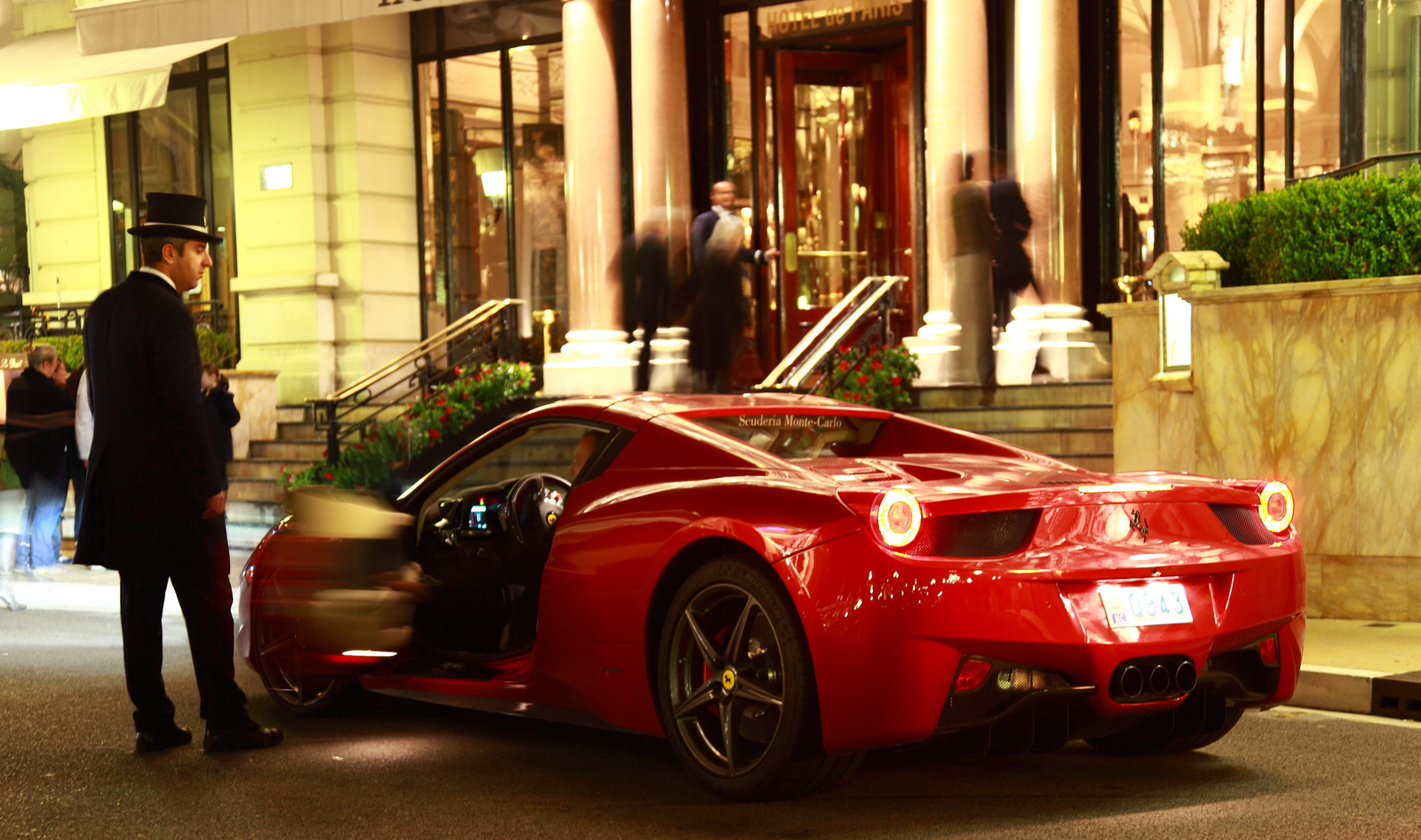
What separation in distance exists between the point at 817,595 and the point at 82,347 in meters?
16.7

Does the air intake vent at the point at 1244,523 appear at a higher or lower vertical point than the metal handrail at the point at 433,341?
lower

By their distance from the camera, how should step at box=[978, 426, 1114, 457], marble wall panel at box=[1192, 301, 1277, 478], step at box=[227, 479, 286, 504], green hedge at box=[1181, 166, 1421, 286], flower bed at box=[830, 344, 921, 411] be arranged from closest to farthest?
1. green hedge at box=[1181, 166, 1421, 286]
2. marble wall panel at box=[1192, 301, 1277, 478]
3. step at box=[978, 426, 1114, 457]
4. flower bed at box=[830, 344, 921, 411]
5. step at box=[227, 479, 286, 504]

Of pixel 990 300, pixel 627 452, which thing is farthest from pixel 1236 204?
pixel 627 452

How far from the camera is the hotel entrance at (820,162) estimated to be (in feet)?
58.3

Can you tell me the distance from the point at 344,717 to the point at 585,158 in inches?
429

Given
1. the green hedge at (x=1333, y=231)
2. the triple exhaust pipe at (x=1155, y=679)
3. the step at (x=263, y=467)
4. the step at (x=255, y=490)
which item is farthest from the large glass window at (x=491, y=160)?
the triple exhaust pipe at (x=1155, y=679)

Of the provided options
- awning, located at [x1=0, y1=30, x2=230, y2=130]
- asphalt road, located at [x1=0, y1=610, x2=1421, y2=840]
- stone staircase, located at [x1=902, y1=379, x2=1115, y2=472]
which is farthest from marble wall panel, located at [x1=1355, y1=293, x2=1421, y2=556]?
awning, located at [x1=0, y1=30, x2=230, y2=130]

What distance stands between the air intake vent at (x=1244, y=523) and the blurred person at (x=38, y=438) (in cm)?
952

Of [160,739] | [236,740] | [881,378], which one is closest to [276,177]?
[881,378]

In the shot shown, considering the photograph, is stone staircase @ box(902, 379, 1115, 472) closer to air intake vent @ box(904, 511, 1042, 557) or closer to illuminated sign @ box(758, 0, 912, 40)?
illuminated sign @ box(758, 0, 912, 40)

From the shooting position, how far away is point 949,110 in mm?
14539

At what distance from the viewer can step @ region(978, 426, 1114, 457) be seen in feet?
41.1

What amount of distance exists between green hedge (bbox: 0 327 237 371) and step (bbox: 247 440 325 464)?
4.37ft

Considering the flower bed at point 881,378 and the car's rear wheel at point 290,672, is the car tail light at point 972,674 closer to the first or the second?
the car's rear wheel at point 290,672
